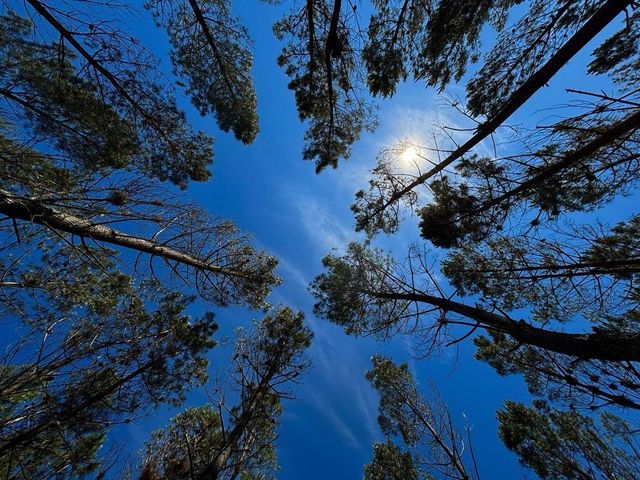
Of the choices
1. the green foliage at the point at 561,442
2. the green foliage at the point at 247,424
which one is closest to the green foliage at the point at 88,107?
the green foliage at the point at 247,424

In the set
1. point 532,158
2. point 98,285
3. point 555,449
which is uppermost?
point 98,285

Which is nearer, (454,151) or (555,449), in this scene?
(454,151)

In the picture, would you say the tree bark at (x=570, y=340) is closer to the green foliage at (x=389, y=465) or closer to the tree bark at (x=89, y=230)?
the tree bark at (x=89, y=230)

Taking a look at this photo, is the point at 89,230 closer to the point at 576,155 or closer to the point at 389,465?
the point at 576,155

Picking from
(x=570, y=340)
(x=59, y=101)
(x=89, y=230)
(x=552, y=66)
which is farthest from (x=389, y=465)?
(x=59, y=101)

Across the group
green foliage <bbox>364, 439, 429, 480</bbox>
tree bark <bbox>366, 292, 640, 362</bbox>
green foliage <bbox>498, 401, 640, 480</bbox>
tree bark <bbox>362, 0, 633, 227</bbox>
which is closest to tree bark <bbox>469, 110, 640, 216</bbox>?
tree bark <bbox>362, 0, 633, 227</bbox>

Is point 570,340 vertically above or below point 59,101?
below

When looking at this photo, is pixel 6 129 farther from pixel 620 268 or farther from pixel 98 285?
pixel 620 268

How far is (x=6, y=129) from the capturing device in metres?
3.60

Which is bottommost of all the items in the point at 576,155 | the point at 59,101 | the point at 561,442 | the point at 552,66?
the point at 561,442

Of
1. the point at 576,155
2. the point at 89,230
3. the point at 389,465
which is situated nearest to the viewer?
the point at 576,155

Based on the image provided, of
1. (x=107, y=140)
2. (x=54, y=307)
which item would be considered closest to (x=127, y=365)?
(x=54, y=307)

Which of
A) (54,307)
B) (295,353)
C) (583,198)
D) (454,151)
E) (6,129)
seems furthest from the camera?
(295,353)

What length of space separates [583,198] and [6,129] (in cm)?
895
